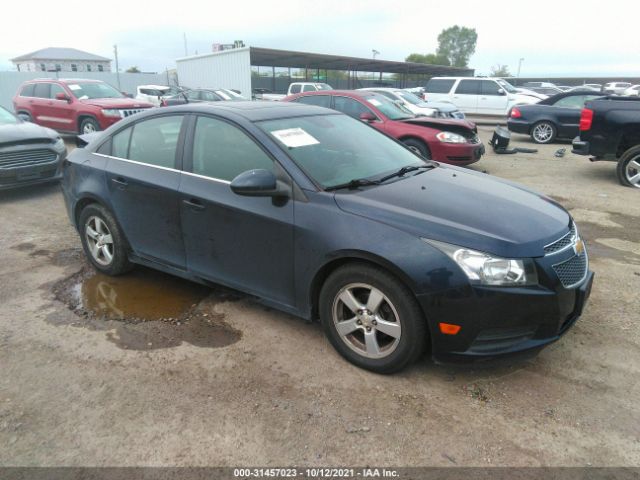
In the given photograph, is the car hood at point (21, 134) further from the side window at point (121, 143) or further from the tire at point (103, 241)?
the side window at point (121, 143)

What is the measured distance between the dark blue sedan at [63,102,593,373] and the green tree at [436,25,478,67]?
128920mm

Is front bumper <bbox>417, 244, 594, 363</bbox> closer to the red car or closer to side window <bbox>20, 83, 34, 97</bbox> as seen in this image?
the red car

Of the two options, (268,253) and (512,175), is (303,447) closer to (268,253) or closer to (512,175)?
(268,253)

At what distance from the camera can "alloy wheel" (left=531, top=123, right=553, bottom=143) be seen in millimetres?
13306

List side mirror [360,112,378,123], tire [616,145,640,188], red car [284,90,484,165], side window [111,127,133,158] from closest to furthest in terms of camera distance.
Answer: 1. side window [111,127,133,158]
2. tire [616,145,640,188]
3. red car [284,90,484,165]
4. side mirror [360,112,378,123]

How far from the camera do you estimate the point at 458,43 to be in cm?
12312

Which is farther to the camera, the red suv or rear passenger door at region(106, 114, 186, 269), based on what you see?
the red suv

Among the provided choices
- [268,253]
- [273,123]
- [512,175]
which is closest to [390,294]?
[268,253]

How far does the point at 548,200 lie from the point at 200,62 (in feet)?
95.9

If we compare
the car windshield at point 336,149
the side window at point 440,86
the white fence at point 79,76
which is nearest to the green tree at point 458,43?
the white fence at point 79,76

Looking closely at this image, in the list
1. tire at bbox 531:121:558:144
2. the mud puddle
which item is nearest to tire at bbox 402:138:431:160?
the mud puddle

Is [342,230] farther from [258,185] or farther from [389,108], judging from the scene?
[389,108]

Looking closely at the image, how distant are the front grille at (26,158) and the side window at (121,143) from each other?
12.9 ft

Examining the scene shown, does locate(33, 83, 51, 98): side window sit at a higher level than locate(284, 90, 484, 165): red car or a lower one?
higher
